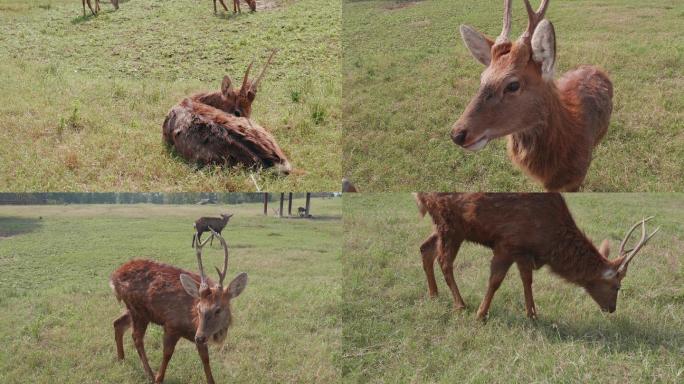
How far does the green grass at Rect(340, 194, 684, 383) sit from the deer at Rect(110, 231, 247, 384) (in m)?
1.26

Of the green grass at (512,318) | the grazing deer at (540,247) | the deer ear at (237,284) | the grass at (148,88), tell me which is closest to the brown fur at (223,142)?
the grass at (148,88)

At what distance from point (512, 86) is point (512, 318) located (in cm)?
221

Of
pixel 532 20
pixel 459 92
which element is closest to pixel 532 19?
pixel 532 20

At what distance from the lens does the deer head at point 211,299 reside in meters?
4.89

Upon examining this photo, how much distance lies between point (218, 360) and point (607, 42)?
896cm

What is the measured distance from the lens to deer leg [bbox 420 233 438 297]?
5.39 meters

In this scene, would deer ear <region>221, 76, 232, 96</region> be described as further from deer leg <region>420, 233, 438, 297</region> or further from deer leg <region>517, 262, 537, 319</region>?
deer leg <region>517, 262, 537, 319</region>

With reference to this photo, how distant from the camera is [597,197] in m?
6.01

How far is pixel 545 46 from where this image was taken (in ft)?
12.4

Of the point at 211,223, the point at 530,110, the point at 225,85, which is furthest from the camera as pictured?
the point at 225,85

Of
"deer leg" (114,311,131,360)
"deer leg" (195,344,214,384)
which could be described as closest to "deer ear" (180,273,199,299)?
"deer leg" (195,344,214,384)

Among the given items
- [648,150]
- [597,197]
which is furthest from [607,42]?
[597,197]

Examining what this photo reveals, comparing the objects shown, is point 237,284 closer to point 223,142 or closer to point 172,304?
point 172,304

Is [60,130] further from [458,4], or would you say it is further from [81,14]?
[81,14]
